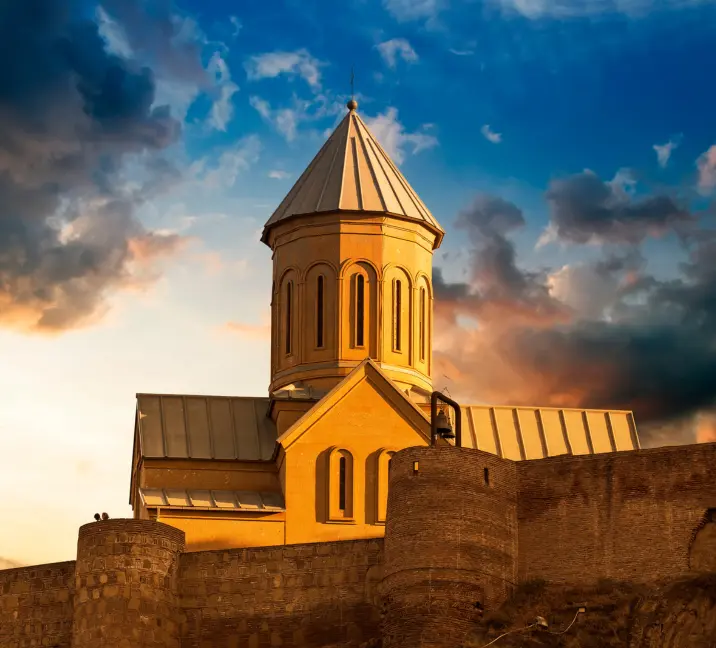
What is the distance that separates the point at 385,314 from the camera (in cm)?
5181

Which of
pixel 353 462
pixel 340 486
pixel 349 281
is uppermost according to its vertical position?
pixel 349 281

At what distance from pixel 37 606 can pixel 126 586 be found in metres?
2.73

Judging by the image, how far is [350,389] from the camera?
50.1 m

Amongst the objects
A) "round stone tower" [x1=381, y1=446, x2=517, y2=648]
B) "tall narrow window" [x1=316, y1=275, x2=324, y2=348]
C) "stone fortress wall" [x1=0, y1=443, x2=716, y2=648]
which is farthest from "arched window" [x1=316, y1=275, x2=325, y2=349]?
→ "round stone tower" [x1=381, y1=446, x2=517, y2=648]

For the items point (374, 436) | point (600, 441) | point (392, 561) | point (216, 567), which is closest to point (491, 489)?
point (392, 561)

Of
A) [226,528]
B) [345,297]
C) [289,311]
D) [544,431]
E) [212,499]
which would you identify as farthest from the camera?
[544,431]

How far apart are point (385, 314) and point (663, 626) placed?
1452 centimetres

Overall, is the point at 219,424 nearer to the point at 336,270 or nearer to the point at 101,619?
the point at 336,270

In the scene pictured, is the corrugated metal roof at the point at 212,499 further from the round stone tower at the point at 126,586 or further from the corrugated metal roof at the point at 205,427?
the round stone tower at the point at 126,586

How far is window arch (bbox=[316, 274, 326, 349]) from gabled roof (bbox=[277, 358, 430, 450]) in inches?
61.4

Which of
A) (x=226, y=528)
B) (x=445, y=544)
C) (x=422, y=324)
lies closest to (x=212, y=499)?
(x=226, y=528)

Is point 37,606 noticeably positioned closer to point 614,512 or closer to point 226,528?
point 226,528

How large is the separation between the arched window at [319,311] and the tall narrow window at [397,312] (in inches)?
61.8

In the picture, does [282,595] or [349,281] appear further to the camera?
[349,281]
